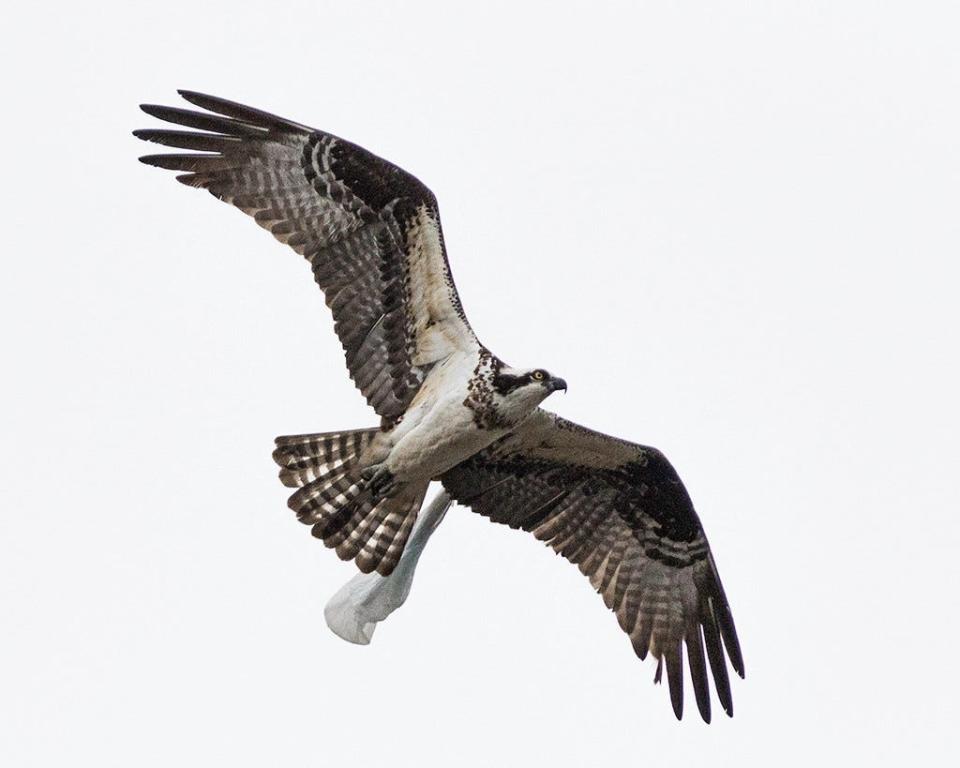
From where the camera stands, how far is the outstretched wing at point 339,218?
1359 cm

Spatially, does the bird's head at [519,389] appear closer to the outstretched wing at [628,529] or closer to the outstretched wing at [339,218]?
the outstretched wing at [339,218]

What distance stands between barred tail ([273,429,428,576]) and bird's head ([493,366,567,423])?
1.19 metres

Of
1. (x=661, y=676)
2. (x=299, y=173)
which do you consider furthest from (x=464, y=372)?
(x=661, y=676)

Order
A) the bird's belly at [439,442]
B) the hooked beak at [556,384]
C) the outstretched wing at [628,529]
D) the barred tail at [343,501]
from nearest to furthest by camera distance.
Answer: the hooked beak at [556,384] < the bird's belly at [439,442] < the barred tail at [343,501] < the outstretched wing at [628,529]

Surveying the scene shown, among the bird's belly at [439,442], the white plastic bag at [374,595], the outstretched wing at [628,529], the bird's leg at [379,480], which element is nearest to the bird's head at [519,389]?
the bird's belly at [439,442]

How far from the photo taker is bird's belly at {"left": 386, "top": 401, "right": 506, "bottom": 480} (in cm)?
1348

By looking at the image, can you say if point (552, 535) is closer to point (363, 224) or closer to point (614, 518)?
point (614, 518)

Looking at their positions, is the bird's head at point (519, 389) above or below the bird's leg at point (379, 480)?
above

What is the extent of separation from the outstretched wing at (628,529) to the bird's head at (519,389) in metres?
0.87

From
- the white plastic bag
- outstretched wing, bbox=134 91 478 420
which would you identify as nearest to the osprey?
outstretched wing, bbox=134 91 478 420

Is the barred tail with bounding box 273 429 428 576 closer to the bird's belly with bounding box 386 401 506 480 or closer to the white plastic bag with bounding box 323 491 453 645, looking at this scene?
the white plastic bag with bounding box 323 491 453 645

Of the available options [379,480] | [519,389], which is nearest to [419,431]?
[379,480]

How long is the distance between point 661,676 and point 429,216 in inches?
152

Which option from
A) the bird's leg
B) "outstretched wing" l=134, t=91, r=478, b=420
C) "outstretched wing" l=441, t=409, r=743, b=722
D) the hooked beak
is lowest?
"outstretched wing" l=441, t=409, r=743, b=722
